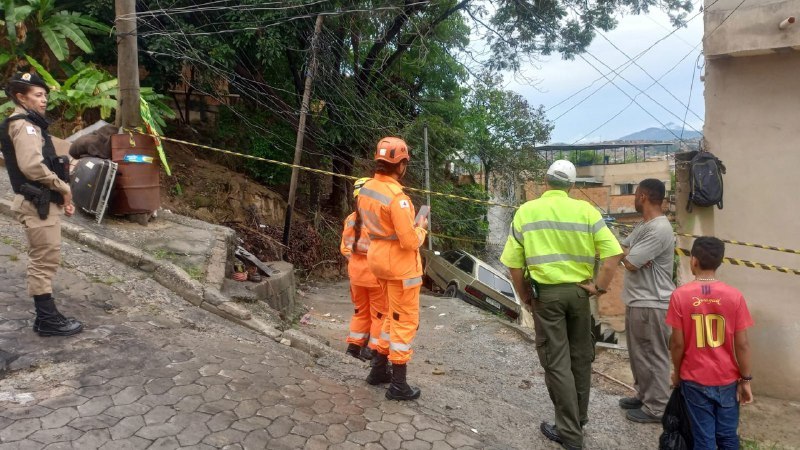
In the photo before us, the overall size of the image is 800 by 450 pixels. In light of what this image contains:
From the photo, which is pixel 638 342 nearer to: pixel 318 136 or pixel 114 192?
pixel 114 192

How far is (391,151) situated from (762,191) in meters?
4.49

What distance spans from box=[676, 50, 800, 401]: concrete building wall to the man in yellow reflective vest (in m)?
3.26

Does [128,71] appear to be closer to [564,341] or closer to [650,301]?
[564,341]

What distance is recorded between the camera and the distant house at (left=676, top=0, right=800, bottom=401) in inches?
227

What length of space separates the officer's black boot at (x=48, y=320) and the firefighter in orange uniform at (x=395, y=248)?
2101mm

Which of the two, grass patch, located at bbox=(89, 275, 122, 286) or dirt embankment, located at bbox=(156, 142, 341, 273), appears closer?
grass patch, located at bbox=(89, 275, 122, 286)

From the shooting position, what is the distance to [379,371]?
12.8ft

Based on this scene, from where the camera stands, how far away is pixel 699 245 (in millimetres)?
3404

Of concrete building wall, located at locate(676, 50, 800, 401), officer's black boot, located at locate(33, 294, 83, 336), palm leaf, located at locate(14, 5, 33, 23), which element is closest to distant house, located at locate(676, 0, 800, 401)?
concrete building wall, located at locate(676, 50, 800, 401)

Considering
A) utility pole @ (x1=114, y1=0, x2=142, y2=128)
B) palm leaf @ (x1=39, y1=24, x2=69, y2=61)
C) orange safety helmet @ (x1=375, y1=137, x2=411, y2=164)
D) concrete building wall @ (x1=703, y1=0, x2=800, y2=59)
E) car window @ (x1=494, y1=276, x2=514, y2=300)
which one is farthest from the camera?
car window @ (x1=494, y1=276, x2=514, y2=300)

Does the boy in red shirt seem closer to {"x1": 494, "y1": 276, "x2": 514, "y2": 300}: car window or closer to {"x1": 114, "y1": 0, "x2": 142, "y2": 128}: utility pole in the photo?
{"x1": 114, "y1": 0, "x2": 142, "y2": 128}: utility pole

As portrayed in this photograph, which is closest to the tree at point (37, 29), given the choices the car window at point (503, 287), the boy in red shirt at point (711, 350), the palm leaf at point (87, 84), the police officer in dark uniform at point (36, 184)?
the palm leaf at point (87, 84)

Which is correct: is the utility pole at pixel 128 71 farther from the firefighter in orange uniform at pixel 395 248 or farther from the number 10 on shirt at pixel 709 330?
the number 10 on shirt at pixel 709 330

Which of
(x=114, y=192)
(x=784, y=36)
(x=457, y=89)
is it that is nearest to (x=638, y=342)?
(x=784, y=36)
